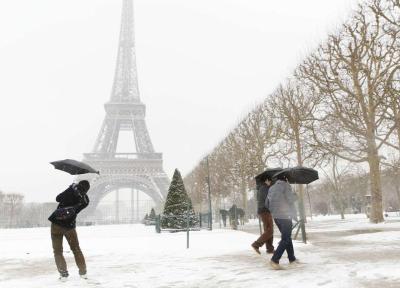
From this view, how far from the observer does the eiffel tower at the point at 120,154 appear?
71.4 metres

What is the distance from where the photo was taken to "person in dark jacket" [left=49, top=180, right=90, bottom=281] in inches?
265

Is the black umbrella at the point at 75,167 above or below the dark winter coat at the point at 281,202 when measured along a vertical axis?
above

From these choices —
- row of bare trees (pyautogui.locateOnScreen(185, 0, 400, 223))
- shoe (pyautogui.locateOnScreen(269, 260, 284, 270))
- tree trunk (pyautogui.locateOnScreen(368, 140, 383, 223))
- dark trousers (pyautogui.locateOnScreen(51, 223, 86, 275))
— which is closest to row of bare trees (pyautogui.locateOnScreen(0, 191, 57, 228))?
row of bare trees (pyautogui.locateOnScreen(185, 0, 400, 223))

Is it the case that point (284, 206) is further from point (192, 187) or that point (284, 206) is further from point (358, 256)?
point (192, 187)

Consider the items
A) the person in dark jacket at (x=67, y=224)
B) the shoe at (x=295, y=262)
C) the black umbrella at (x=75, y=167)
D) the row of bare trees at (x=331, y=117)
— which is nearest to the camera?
the person in dark jacket at (x=67, y=224)

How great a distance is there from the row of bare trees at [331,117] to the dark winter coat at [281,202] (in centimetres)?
753

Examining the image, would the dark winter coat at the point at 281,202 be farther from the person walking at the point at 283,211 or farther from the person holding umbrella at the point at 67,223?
the person holding umbrella at the point at 67,223

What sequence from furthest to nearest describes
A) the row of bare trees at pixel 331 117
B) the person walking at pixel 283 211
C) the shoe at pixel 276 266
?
1. the row of bare trees at pixel 331 117
2. the person walking at pixel 283 211
3. the shoe at pixel 276 266

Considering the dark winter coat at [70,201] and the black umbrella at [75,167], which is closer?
the dark winter coat at [70,201]

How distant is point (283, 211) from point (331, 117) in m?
18.2

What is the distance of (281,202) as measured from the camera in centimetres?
743

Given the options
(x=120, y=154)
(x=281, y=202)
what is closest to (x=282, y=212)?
(x=281, y=202)

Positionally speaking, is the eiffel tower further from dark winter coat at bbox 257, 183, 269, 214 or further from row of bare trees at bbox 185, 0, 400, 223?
dark winter coat at bbox 257, 183, 269, 214

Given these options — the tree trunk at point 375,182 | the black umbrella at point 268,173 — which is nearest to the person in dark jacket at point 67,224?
the black umbrella at point 268,173
